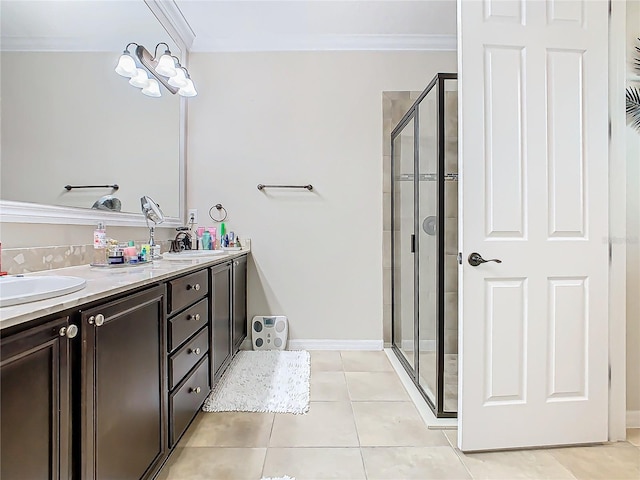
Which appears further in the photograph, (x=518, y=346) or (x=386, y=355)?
(x=386, y=355)

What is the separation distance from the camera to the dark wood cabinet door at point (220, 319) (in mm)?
2105

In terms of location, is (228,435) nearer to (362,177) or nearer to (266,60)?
(362,177)

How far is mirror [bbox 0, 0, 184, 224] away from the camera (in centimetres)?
143

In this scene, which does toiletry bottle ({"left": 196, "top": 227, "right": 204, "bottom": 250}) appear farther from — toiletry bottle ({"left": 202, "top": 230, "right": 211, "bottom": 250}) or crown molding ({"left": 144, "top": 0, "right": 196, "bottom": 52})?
crown molding ({"left": 144, "top": 0, "right": 196, "bottom": 52})

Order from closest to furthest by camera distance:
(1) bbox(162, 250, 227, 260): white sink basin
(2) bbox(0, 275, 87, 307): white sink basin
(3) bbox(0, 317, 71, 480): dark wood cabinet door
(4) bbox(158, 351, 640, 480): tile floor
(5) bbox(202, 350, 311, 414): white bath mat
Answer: (3) bbox(0, 317, 71, 480): dark wood cabinet door
(2) bbox(0, 275, 87, 307): white sink basin
(4) bbox(158, 351, 640, 480): tile floor
(5) bbox(202, 350, 311, 414): white bath mat
(1) bbox(162, 250, 227, 260): white sink basin

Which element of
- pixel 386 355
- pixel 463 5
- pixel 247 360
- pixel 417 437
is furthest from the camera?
pixel 386 355

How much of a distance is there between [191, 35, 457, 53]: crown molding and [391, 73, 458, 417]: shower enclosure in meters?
0.88

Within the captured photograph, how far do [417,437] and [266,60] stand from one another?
303cm

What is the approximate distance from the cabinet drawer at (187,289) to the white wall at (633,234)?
220 cm

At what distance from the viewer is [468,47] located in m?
1.66

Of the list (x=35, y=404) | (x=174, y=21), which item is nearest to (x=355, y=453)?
(x=35, y=404)

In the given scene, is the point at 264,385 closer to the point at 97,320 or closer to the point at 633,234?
the point at 97,320

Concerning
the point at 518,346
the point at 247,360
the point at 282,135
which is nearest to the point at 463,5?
the point at 518,346

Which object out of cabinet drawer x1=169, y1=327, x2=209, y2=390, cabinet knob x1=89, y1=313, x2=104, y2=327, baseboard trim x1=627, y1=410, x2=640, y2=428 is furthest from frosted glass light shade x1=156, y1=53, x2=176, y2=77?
baseboard trim x1=627, y1=410, x2=640, y2=428
